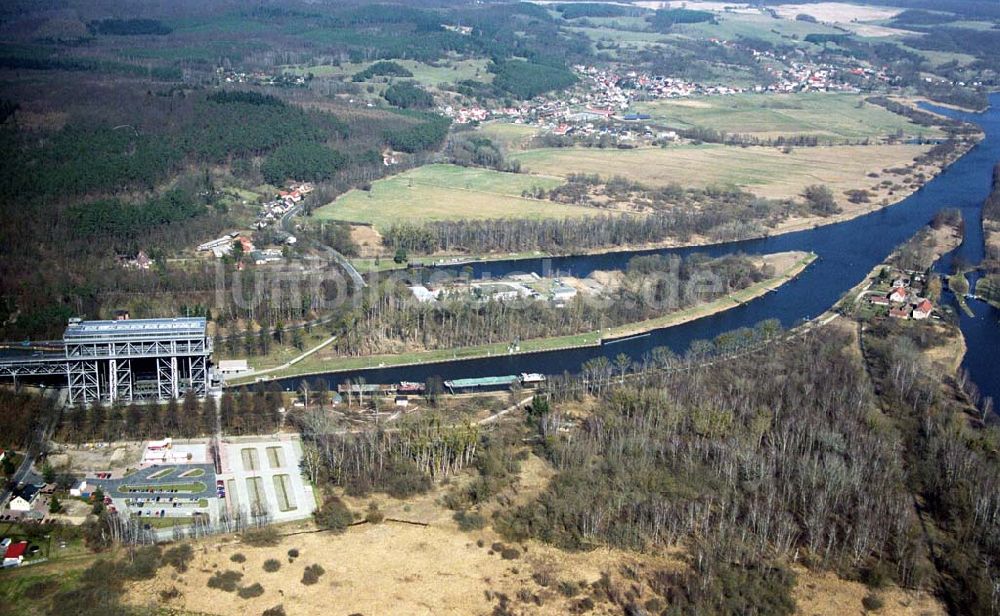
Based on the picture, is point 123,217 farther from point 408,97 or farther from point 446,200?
point 408,97

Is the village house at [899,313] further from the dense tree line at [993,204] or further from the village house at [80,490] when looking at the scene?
the village house at [80,490]

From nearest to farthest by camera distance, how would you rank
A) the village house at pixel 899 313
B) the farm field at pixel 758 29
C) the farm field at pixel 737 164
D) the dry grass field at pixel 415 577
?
the dry grass field at pixel 415 577 → the village house at pixel 899 313 → the farm field at pixel 737 164 → the farm field at pixel 758 29

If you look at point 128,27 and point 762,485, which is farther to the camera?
point 128,27

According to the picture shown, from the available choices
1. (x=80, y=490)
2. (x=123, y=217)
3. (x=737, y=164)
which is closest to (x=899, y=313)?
(x=737, y=164)

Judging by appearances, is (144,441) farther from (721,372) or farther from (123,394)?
(721,372)

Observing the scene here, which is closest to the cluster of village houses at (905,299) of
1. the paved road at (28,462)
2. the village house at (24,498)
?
the paved road at (28,462)

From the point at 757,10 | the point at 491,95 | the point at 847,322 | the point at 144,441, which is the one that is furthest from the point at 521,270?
the point at 757,10
